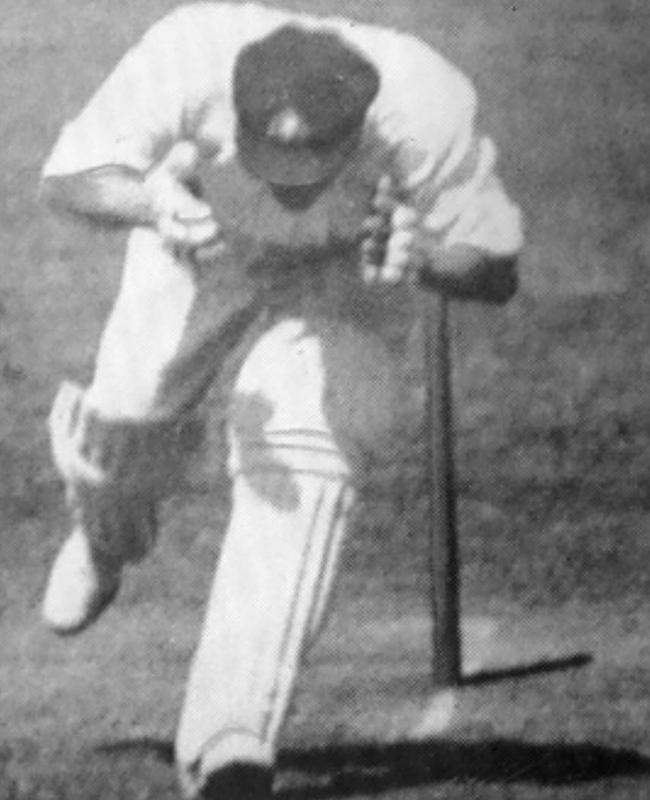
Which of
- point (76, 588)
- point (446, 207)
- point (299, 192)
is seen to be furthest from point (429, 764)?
point (299, 192)

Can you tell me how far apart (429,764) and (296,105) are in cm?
229

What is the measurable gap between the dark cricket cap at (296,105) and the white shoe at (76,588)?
1.45 m

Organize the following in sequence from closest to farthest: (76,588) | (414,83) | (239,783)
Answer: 1. (239,783)
2. (76,588)
3. (414,83)

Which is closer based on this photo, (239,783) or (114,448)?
(239,783)

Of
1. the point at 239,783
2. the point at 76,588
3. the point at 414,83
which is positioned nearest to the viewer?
the point at 239,783

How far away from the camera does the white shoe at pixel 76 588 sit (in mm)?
5254

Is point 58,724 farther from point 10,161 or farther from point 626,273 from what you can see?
point 626,273

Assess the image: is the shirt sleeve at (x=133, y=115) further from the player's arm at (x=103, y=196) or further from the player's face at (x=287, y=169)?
the player's face at (x=287, y=169)

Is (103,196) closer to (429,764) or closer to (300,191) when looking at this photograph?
(300,191)

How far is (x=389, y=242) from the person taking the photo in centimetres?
533

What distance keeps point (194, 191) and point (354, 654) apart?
5.49ft

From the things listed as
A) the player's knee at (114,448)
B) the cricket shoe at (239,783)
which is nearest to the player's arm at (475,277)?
the player's knee at (114,448)

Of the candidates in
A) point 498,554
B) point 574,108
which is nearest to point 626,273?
point 574,108

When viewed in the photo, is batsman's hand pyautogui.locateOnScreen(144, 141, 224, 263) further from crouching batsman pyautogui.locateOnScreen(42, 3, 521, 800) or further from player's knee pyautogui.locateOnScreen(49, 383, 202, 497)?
player's knee pyautogui.locateOnScreen(49, 383, 202, 497)
